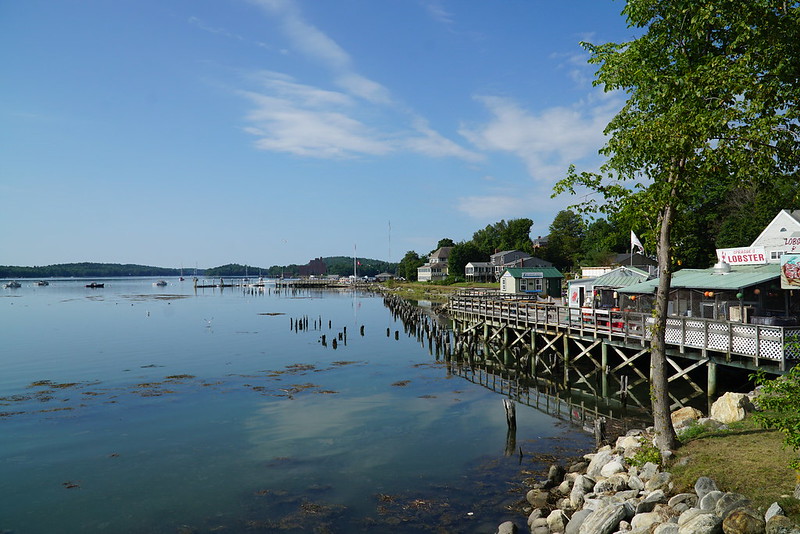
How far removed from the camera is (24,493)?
1513 cm


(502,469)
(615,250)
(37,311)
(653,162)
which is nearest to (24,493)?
(502,469)

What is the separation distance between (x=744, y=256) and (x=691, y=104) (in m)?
18.1

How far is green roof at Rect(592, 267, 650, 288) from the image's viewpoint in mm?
31452

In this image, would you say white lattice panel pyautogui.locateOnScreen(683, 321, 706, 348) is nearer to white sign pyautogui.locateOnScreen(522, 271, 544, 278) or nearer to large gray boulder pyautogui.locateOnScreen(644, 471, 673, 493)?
large gray boulder pyautogui.locateOnScreen(644, 471, 673, 493)

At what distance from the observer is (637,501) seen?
11.0 m

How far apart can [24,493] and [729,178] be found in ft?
67.6

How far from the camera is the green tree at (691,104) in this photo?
10.8 metres

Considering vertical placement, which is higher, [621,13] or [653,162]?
[621,13]

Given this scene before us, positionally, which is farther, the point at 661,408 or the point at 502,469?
the point at 502,469

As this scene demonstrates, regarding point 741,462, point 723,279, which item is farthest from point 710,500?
point 723,279

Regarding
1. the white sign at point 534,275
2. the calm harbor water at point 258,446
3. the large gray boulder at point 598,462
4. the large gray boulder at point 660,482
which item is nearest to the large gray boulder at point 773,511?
the large gray boulder at point 660,482

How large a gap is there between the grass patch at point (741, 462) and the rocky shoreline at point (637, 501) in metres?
0.31

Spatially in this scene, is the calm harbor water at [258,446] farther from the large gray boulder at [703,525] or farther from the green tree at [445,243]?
the green tree at [445,243]

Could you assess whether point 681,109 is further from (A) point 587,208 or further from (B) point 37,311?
(B) point 37,311
